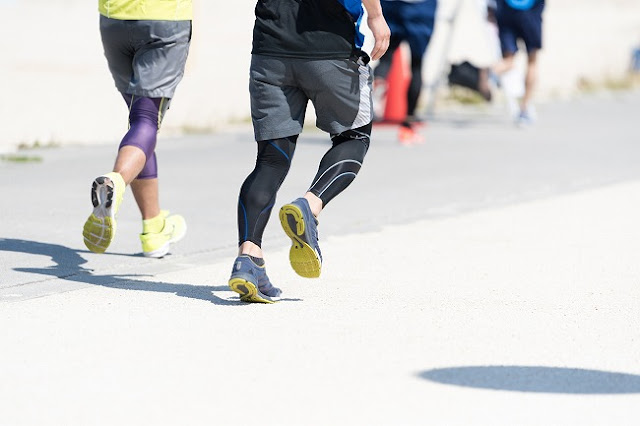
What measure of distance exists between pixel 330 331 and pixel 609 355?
102cm

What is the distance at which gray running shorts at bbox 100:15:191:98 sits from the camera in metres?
6.72

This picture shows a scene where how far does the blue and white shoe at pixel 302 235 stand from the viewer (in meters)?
5.81

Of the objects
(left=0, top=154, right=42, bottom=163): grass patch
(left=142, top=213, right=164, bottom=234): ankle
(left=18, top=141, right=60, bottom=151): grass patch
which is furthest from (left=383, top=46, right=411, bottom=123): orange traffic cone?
(left=142, top=213, right=164, bottom=234): ankle

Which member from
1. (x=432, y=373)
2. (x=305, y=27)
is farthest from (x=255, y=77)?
(x=432, y=373)

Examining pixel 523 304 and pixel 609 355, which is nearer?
pixel 609 355

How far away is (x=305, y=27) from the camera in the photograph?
602 cm

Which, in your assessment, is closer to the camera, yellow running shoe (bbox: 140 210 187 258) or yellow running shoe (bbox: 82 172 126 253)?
yellow running shoe (bbox: 82 172 126 253)

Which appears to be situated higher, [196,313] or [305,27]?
[305,27]

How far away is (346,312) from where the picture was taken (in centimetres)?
587

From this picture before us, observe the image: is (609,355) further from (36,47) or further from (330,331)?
(36,47)

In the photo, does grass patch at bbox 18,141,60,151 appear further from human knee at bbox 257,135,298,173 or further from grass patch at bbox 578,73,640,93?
grass patch at bbox 578,73,640,93

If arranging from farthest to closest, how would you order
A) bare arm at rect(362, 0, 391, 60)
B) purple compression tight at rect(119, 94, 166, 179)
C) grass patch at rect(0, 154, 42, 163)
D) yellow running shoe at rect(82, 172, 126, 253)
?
grass patch at rect(0, 154, 42, 163), purple compression tight at rect(119, 94, 166, 179), yellow running shoe at rect(82, 172, 126, 253), bare arm at rect(362, 0, 391, 60)

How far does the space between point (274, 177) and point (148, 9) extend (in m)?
1.13

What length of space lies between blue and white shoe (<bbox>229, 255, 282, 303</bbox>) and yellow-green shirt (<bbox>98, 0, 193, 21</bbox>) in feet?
4.41
